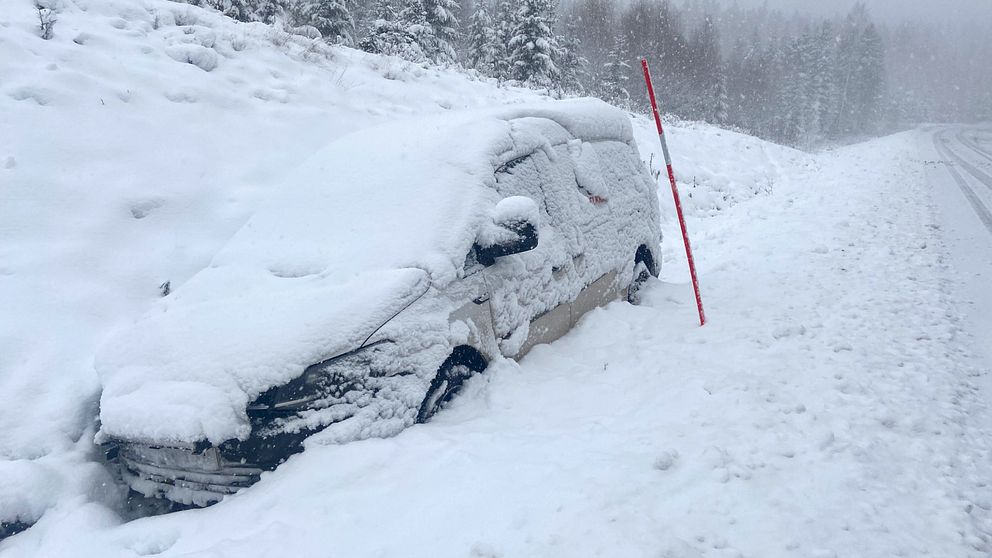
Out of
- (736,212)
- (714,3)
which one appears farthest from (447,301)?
(714,3)

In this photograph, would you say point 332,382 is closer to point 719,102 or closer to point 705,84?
point 705,84

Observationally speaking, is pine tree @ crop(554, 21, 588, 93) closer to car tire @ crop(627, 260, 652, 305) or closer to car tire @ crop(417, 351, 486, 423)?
car tire @ crop(627, 260, 652, 305)

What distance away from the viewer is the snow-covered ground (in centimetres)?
264

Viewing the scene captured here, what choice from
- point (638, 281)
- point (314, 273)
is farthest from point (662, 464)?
point (638, 281)


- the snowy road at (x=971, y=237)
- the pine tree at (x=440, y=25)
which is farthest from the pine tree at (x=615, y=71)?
the snowy road at (x=971, y=237)

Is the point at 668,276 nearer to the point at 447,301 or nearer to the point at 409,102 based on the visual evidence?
the point at 447,301

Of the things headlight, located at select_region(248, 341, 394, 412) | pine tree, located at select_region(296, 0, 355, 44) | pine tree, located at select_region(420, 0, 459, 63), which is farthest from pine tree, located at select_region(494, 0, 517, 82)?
headlight, located at select_region(248, 341, 394, 412)

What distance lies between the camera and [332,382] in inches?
117

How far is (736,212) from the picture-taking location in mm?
12781

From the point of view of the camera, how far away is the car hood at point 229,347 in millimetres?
2783

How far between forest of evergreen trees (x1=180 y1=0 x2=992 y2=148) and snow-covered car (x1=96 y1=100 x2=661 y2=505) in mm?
10267

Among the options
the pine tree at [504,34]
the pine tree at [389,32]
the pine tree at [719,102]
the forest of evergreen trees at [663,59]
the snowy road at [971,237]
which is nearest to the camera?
the snowy road at [971,237]

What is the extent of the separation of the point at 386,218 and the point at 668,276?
5.12 metres

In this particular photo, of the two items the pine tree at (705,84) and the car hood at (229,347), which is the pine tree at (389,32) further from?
the pine tree at (705,84)
